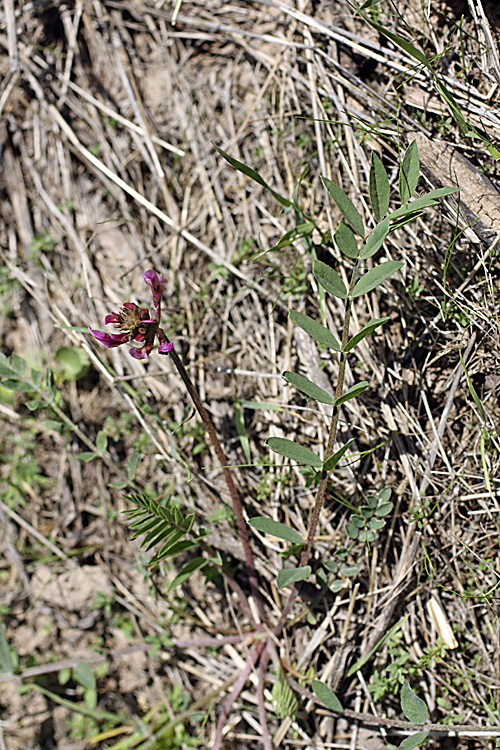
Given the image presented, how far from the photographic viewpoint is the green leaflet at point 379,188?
4.69ft

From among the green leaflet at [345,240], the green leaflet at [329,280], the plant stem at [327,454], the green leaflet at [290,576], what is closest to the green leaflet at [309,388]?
the plant stem at [327,454]

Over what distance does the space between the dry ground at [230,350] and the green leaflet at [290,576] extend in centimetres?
36

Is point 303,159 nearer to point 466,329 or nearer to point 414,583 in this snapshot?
point 466,329

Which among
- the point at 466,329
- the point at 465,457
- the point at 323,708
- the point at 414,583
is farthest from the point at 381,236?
the point at 323,708

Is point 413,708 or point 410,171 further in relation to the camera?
point 413,708

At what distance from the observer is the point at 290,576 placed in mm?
1721

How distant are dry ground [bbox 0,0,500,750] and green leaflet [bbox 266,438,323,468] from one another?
0.39 meters

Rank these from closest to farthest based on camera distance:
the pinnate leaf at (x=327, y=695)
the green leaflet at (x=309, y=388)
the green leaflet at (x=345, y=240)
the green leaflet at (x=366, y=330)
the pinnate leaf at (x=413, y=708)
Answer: the green leaflet at (x=366, y=330), the green leaflet at (x=345, y=240), the green leaflet at (x=309, y=388), the pinnate leaf at (x=413, y=708), the pinnate leaf at (x=327, y=695)

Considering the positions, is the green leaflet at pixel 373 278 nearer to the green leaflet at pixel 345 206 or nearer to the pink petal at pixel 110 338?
the green leaflet at pixel 345 206

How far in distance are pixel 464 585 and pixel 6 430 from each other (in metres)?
2.37

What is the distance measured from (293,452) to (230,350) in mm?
851

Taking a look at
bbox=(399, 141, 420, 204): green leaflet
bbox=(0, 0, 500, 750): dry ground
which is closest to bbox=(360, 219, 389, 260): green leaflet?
bbox=(399, 141, 420, 204): green leaflet

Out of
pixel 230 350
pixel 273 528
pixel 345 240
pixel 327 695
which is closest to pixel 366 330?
pixel 345 240

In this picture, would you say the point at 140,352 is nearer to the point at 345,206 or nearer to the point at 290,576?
the point at 345,206
